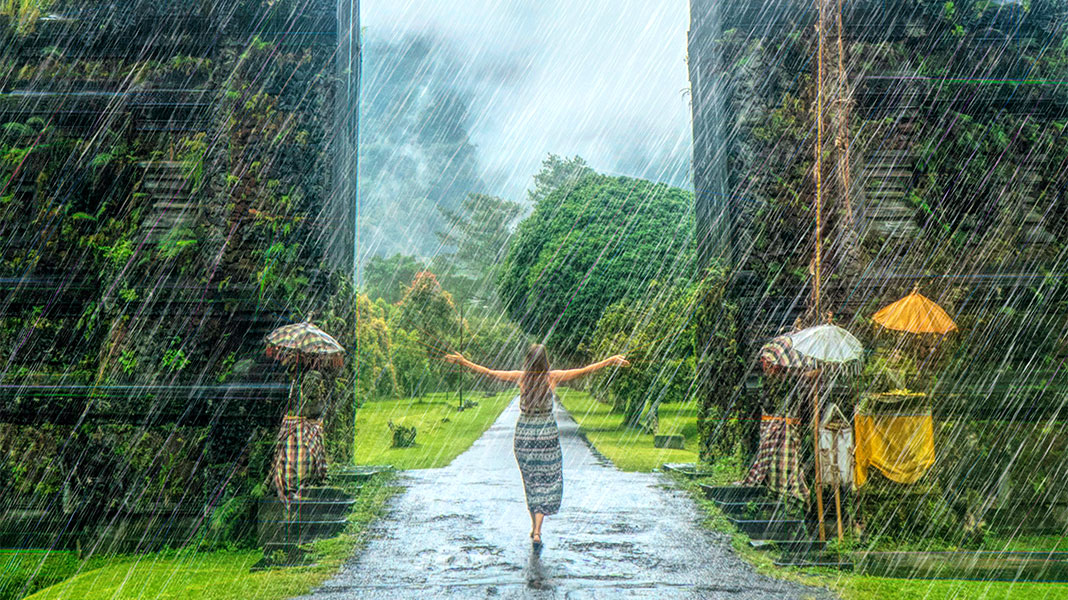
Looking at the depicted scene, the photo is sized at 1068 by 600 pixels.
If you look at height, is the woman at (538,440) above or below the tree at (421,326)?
above

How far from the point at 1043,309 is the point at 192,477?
1024cm

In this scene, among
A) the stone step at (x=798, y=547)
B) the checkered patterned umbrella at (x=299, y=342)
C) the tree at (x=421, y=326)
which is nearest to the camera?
the stone step at (x=798, y=547)

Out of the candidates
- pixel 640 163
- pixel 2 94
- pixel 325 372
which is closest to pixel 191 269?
pixel 325 372

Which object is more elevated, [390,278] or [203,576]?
[203,576]

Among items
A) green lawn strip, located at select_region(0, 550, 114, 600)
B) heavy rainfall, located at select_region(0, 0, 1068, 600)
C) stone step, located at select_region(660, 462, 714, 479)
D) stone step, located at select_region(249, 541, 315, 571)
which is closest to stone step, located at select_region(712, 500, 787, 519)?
heavy rainfall, located at select_region(0, 0, 1068, 600)

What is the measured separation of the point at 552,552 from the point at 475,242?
61.9 metres

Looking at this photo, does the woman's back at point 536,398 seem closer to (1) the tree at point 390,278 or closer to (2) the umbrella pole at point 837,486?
(2) the umbrella pole at point 837,486

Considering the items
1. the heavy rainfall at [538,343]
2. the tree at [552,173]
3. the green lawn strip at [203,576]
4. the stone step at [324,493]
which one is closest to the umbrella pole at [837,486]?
the heavy rainfall at [538,343]

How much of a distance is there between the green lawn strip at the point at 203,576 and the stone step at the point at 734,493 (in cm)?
414

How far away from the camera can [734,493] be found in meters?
9.07

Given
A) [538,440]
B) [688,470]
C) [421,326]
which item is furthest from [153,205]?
[421,326]

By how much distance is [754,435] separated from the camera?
979 cm

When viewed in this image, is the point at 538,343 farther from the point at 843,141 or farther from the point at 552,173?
the point at 552,173

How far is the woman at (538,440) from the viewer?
7469 millimetres
